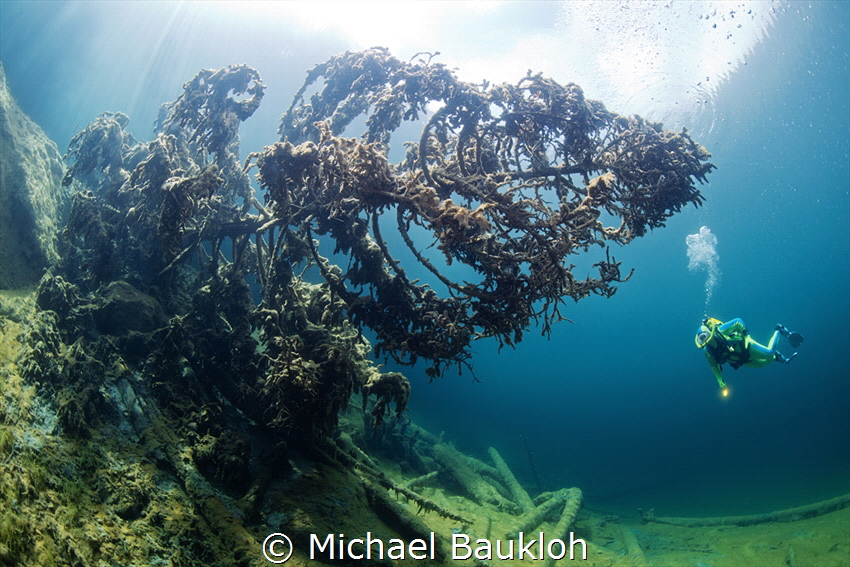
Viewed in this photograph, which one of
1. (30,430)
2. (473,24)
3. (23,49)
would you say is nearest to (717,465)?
(473,24)

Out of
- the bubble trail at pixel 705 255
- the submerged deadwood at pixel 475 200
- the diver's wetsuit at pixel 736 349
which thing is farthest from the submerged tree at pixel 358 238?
the bubble trail at pixel 705 255

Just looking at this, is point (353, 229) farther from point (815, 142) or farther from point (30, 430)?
point (815, 142)

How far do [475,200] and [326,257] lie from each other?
596cm

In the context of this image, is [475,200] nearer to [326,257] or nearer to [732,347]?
[326,257]

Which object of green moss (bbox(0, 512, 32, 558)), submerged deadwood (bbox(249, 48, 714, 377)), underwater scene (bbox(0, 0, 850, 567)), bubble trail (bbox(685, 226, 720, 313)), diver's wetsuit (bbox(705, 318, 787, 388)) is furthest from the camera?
bubble trail (bbox(685, 226, 720, 313))

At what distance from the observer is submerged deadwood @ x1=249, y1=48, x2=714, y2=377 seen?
416 cm

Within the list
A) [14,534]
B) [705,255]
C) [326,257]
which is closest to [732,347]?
[326,257]

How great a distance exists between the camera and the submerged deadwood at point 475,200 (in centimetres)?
416

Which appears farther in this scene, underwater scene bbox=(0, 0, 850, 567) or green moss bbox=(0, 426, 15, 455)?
underwater scene bbox=(0, 0, 850, 567)

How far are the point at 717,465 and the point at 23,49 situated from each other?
92491 mm

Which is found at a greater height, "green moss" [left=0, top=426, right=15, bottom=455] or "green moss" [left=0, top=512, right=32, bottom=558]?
"green moss" [left=0, top=426, right=15, bottom=455]

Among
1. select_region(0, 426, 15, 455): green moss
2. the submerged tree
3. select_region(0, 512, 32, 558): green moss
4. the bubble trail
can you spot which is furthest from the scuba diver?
the bubble trail

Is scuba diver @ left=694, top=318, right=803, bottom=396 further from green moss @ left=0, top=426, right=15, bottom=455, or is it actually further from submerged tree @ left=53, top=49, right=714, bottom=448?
green moss @ left=0, top=426, right=15, bottom=455

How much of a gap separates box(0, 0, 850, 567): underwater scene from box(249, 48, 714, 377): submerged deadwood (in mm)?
48
